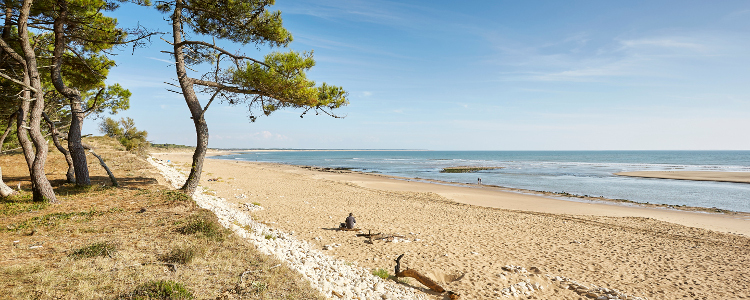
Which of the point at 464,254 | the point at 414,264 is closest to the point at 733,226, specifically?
the point at 464,254

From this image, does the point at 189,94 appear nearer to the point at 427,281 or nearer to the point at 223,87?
the point at 223,87

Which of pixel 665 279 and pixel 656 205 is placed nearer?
pixel 665 279

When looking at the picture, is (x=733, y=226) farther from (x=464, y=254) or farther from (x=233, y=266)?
(x=233, y=266)

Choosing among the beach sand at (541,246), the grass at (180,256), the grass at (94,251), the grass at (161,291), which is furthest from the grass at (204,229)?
the beach sand at (541,246)

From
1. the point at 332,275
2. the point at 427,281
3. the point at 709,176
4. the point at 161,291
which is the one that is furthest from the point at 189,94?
the point at 709,176

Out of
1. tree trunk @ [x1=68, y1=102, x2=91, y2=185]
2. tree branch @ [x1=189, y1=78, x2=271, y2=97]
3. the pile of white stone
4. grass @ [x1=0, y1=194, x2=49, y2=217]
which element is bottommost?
the pile of white stone

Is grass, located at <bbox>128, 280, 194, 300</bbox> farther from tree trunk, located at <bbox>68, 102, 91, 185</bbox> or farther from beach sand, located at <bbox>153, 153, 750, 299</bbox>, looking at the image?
tree trunk, located at <bbox>68, 102, 91, 185</bbox>

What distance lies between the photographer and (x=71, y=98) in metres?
11.5

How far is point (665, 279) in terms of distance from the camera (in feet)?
→ 29.3

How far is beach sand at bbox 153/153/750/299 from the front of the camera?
838cm

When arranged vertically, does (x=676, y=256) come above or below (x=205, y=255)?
below

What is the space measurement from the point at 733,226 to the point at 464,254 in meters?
16.7

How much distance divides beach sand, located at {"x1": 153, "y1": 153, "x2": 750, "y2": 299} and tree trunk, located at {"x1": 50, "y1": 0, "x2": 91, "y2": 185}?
6334 millimetres

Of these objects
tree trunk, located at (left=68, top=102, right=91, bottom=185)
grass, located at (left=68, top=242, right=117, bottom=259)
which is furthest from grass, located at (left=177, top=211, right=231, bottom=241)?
tree trunk, located at (left=68, top=102, right=91, bottom=185)
